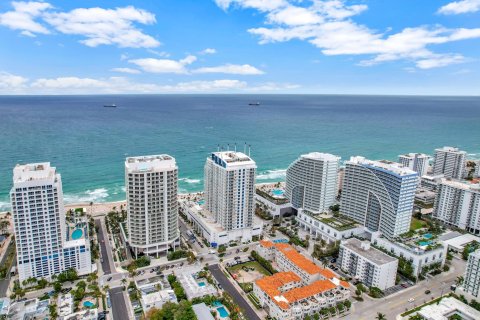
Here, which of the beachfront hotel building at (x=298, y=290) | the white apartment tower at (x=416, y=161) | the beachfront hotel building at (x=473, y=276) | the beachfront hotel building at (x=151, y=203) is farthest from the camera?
the white apartment tower at (x=416, y=161)

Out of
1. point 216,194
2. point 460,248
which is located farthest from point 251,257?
point 460,248

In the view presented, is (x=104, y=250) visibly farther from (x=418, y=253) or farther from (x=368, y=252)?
(x=418, y=253)

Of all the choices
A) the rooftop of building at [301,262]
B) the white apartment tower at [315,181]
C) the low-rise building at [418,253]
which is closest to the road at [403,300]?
the low-rise building at [418,253]

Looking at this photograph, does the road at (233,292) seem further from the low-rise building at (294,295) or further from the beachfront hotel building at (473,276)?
the beachfront hotel building at (473,276)

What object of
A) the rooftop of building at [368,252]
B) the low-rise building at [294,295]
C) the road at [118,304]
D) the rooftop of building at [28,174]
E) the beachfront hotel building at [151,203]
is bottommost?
the road at [118,304]

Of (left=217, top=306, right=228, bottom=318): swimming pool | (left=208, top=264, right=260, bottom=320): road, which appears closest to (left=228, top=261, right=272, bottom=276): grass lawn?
(left=208, top=264, right=260, bottom=320): road

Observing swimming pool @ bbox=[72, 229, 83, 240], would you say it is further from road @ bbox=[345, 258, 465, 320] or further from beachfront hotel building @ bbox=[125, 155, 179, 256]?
road @ bbox=[345, 258, 465, 320]
